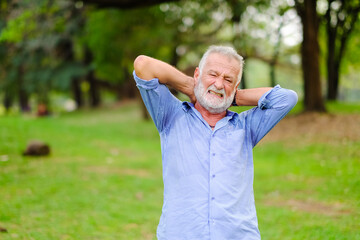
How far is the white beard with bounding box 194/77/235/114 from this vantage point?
2885 millimetres

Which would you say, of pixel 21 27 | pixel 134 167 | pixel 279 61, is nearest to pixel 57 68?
pixel 279 61

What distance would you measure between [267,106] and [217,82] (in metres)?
0.44

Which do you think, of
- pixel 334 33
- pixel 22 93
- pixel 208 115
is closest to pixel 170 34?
pixel 334 33

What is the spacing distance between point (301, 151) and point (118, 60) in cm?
1374

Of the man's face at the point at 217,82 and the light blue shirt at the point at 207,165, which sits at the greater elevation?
the man's face at the point at 217,82

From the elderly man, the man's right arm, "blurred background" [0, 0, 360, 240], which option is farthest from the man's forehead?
"blurred background" [0, 0, 360, 240]

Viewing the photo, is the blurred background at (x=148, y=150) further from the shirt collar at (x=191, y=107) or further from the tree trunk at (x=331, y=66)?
the shirt collar at (x=191, y=107)

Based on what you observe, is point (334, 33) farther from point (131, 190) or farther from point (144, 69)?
point (144, 69)

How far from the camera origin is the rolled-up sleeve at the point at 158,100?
9.08 feet

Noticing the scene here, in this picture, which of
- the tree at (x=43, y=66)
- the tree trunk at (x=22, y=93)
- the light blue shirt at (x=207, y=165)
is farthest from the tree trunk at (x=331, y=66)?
the tree trunk at (x=22, y=93)

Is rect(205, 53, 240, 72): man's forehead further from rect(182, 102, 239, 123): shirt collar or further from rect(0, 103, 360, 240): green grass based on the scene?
rect(0, 103, 360, 240): green grass

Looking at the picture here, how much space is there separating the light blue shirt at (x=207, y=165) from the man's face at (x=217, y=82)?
120 millimetres

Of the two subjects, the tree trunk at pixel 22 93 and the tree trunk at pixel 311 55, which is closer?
the tree trunk at pixel 311 55

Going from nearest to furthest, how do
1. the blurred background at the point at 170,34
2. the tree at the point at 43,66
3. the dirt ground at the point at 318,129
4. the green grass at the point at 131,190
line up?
the green grass at the point at 131,190
the dirt ground at the point at 318,129
the blurred background at the point at 170,34
the tree at the point at 43,66
